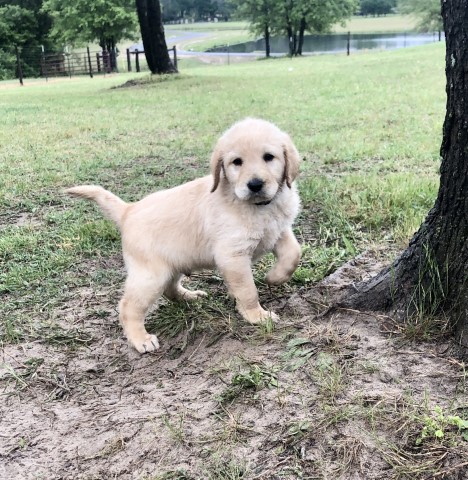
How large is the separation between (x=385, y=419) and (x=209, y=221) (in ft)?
4.84

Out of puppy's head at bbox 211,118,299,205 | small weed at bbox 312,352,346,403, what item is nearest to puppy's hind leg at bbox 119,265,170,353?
puppy's head at bbox 211,118,299,205

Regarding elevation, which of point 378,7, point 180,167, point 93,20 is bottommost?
point 180,167

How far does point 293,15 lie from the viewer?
49.0m

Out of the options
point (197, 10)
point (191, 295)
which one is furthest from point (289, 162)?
point (197, 10)

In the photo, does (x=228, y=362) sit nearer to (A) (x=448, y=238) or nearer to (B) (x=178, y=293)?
(B) (x=178, y=293)

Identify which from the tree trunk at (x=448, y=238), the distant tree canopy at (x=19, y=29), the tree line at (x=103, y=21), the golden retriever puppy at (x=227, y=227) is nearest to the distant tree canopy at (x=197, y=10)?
the tree line at (x=103, y=21)

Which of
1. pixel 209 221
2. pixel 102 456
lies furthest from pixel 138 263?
pixel 102 456

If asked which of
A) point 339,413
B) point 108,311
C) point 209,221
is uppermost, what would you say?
point 209,221

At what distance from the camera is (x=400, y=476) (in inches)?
71.7

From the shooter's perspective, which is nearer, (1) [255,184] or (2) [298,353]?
(2) [298,353]

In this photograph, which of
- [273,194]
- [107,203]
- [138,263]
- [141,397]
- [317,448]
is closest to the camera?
[317,448]

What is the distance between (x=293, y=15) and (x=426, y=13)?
79.8 ft

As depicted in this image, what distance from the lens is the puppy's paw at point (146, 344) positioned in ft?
9.86

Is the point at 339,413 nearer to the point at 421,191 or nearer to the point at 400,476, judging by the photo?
the point at 400,476
